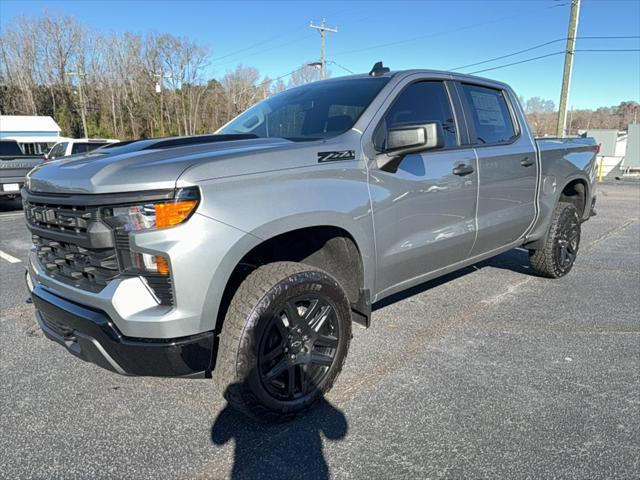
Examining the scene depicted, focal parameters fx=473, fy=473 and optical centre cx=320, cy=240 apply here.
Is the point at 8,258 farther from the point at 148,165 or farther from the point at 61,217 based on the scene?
the point at 148,165

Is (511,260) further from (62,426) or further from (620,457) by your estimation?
(62,426)

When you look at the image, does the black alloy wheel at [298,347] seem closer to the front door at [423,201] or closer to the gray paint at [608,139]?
the front door at [423,201]

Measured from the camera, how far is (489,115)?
4074mm

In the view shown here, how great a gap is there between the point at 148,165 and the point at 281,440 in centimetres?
152

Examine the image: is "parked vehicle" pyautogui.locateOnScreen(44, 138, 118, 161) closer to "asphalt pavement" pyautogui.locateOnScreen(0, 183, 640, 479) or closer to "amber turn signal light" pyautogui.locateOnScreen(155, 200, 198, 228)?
"asphalt pavement" pyautogui.locateOnScreen(0, 183, 640, 479)

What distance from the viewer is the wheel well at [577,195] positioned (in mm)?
5324

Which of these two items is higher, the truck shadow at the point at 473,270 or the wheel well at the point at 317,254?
the wheel well at the point at 317,254

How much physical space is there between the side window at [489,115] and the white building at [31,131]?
123 feet

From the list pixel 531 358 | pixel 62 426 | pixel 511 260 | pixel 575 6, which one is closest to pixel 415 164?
pixel 531 358

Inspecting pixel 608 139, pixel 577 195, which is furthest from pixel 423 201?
pixel 608 139

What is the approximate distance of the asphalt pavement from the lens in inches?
88.4

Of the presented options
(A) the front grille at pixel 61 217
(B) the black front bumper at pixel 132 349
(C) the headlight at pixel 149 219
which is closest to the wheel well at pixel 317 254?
(B) the black front bumper at pixel 132 349

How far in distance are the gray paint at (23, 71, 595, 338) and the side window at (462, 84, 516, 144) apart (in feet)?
0.35

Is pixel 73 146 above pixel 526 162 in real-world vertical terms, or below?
above
